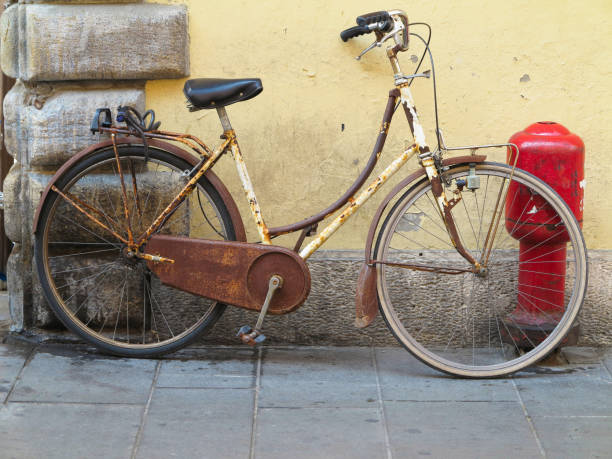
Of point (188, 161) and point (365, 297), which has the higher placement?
point (188, 161)

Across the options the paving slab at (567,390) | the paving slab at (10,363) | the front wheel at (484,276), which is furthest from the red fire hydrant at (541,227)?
the paving slab at (10,363)

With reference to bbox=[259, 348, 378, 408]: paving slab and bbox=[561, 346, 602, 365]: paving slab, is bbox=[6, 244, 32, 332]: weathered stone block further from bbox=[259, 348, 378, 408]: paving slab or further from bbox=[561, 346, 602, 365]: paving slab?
bbox=[561, 346, 602, 365]: paving slab

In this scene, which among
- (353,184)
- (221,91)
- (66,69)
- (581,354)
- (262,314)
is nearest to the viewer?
(221,91)

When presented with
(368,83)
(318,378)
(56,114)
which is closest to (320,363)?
(318,378)

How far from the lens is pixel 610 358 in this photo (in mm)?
4305

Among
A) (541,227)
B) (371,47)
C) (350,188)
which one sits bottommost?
(541,227)

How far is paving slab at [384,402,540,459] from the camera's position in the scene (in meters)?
3.34

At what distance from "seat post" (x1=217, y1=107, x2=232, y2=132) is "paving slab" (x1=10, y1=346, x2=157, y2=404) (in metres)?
1.12

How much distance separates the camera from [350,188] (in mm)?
4074

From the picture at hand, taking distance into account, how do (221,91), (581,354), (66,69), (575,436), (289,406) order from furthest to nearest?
(581,354)
(66,69)
(221,91)
(289,406)
(575,436)

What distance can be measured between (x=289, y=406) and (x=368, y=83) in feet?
5.09

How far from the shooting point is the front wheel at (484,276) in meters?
4.00

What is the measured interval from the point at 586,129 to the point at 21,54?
2658mm

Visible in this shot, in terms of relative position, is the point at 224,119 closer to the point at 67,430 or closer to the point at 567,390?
the point at 67,430
